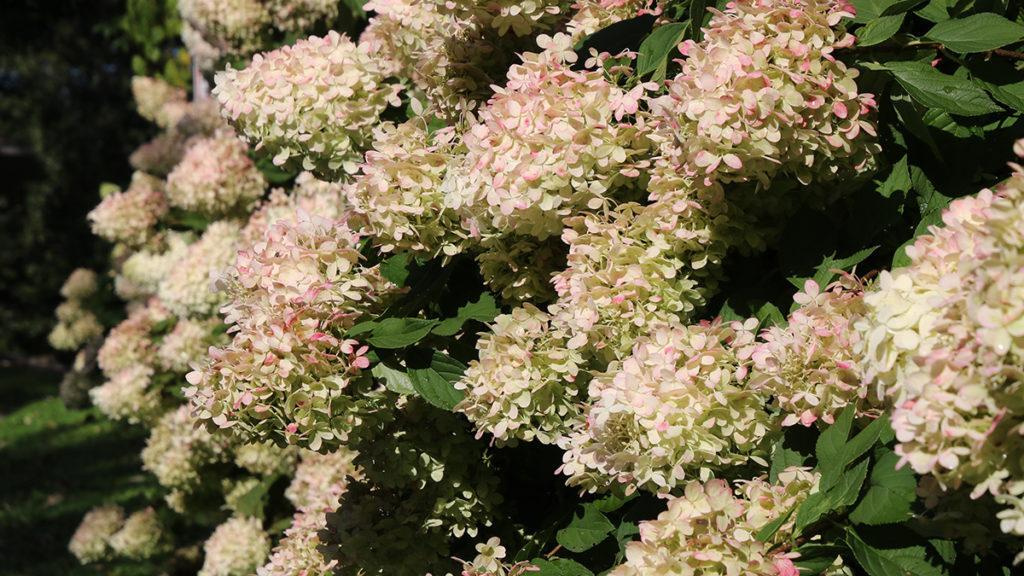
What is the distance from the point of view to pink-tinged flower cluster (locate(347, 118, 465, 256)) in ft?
5.65

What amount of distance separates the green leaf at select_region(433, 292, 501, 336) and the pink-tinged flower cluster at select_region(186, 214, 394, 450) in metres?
0.14

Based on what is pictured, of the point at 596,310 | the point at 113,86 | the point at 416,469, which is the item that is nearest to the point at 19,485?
the point at 113,86

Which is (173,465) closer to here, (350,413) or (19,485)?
(350,413)

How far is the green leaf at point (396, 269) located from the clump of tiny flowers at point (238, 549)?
2074mm

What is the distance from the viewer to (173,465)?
4059 mm

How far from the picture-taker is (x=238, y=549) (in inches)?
147

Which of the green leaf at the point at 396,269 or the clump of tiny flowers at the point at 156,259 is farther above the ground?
the green leaf at the point at 396,269

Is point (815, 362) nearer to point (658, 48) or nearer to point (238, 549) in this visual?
point (658, 48)

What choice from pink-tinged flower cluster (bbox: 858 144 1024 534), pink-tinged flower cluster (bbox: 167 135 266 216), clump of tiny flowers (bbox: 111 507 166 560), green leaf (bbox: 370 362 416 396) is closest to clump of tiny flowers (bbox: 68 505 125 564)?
clump of tiny flowers (bbox: 111 507 166 560)

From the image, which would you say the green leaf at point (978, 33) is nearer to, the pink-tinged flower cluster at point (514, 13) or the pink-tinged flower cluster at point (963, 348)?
the pink-tinged flower cluster at point (963, 348)

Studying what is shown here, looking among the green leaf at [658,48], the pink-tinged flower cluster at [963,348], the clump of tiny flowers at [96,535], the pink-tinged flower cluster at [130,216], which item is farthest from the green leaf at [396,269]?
the clump of tiny flowers at [96,535]

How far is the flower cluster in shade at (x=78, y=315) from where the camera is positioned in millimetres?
6652

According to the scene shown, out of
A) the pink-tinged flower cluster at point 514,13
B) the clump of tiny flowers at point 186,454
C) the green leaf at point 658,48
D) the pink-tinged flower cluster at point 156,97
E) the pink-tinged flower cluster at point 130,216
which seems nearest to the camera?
the green leaf at point 658,48

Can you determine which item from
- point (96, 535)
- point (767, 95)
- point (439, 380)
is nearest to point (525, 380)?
point (439, 380)
